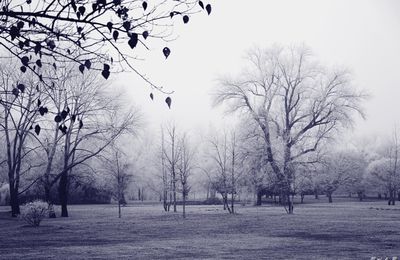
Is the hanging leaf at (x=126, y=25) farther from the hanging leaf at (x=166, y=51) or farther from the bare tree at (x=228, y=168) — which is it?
the bare tree at (x=228, y=168)

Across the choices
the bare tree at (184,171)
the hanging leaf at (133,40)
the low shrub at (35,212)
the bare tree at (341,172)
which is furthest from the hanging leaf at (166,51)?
the bare tree at (341,172)

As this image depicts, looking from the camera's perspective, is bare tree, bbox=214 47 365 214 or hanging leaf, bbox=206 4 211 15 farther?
bare tree, bbox=214 47 365 214

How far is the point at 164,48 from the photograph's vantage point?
15.1ft

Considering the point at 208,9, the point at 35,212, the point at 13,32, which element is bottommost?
the point at 35,212

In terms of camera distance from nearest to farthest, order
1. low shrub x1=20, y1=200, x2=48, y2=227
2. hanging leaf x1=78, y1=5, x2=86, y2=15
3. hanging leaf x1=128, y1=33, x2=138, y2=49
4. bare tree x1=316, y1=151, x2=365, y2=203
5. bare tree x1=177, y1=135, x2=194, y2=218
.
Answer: hanging leaf x1=128, y1=33, x2=138, y2=49 → hanging leaf x1=78, y1=5, x2=86, y2=15 → low shrub x1=20, y1=200, x2=48, y2=227 → bare tree x1=177, y1=135, x2=194, y2=218 → bare tree x1=316, y1=151, x2=365, y2=203

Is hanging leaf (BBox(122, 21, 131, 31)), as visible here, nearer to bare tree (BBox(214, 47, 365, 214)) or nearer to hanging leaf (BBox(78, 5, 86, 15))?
hanging leaf (BBox(78, 5, 86, 15))

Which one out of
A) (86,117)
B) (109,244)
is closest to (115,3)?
(109,244)

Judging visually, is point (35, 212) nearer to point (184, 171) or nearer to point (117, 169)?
point (117, 169)

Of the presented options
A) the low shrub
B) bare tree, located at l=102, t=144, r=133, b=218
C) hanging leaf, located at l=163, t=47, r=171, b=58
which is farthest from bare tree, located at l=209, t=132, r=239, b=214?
hanging leaf, located at l=163, t=47, r=171, b=58

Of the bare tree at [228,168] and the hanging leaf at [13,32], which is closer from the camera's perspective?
the hanging leaf at [13,32]

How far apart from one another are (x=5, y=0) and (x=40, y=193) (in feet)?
165

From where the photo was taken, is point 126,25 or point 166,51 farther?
point 166,51

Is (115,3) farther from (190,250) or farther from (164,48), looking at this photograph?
(190,250)

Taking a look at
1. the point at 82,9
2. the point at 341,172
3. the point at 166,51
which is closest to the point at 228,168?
the point at 341,172
